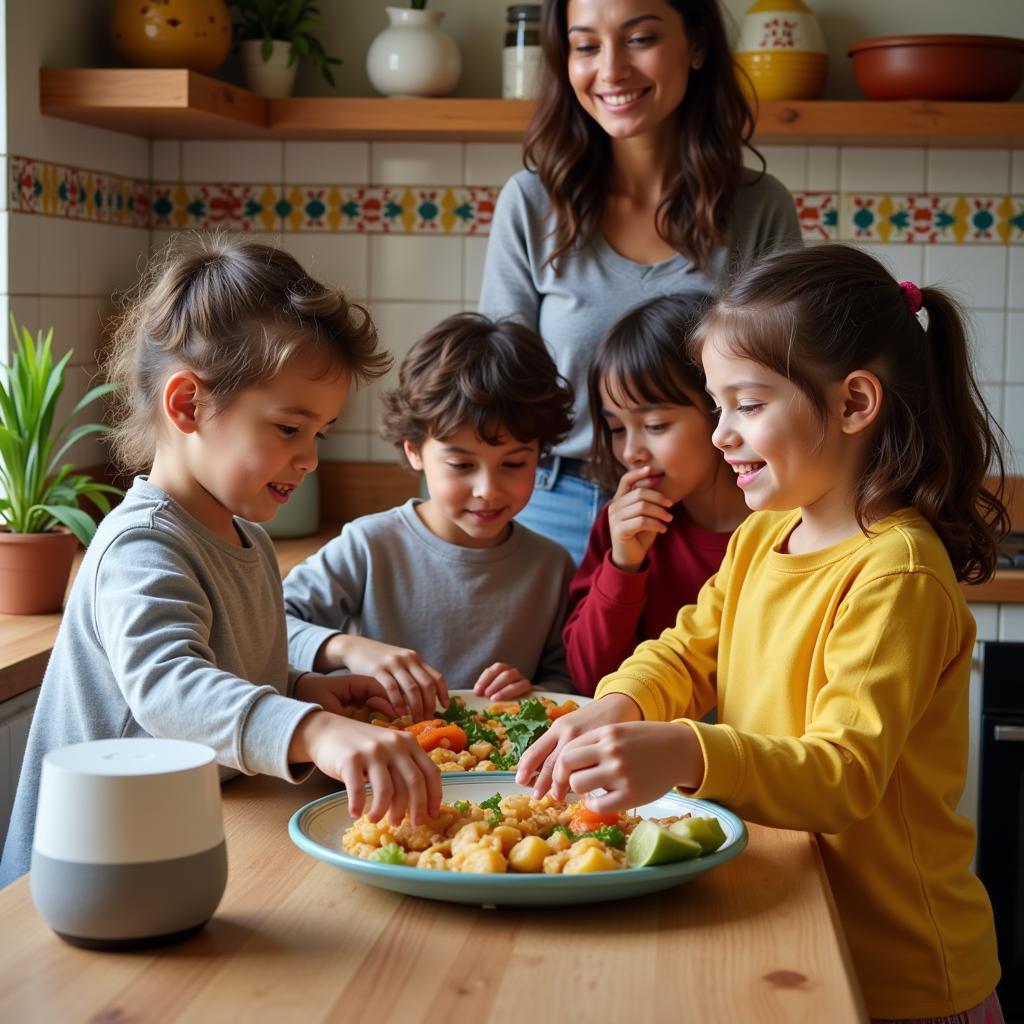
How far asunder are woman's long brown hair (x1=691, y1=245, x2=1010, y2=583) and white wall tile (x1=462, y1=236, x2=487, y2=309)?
1.98 meters

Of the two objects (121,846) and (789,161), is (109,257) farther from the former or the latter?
(121,846)

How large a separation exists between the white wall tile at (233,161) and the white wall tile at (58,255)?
49 cm

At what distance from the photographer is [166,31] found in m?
2.86

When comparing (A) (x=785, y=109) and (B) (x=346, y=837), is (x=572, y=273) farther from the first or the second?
(B) (x=346, y=837)

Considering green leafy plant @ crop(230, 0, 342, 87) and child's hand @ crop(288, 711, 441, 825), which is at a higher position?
green leafy plant @ crop(230, 0, 342, 87)

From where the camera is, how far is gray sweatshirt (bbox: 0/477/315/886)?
109 cm

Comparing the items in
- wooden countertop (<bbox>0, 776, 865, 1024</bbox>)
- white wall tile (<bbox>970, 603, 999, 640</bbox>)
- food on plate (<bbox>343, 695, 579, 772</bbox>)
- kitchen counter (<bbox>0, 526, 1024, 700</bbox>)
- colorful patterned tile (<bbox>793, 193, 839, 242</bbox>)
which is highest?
colorful patterned tile (<bbox>793, 193, 839, 242</bbox>)

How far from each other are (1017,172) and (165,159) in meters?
1.93

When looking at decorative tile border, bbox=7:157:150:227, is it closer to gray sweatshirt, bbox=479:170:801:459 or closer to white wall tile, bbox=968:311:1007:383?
gray sweatshirt, bbox=479:170:801:459

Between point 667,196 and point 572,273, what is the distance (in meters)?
0.18

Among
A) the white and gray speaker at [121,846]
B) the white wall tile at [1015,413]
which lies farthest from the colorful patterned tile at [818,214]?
the white and gray speaker at [121,846]

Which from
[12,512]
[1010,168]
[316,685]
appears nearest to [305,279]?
[316,685]

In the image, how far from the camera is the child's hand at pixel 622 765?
1.01 m

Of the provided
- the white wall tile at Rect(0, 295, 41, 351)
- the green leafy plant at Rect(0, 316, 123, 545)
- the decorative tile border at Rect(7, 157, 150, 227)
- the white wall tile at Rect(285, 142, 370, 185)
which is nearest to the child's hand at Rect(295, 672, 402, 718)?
the green leafy plant at Rect(0, 316, 123, 545)
